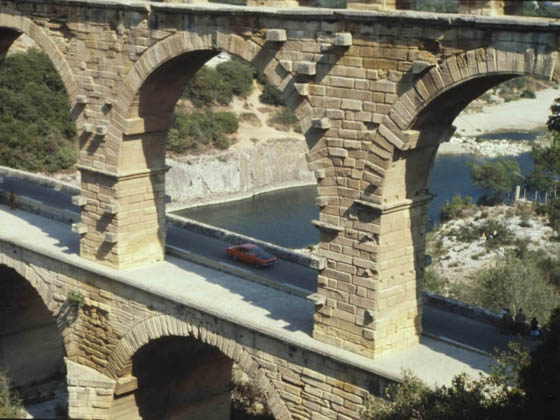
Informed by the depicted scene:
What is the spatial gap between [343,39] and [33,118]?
117 ft

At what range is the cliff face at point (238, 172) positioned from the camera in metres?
46.8

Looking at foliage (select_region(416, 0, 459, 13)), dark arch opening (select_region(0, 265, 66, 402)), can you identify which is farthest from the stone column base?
foliage (select_region(416, 0, 459, 13))

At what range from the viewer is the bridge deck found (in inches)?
517

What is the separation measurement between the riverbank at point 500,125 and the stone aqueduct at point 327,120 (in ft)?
140

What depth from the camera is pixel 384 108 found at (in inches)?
502

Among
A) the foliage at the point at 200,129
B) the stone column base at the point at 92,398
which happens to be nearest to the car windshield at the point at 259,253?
the stone column base at the point at 92,398

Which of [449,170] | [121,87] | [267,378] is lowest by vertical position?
[449,170]

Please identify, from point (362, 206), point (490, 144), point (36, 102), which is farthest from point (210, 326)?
point (490, 144)

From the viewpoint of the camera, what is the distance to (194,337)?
50.6 ft

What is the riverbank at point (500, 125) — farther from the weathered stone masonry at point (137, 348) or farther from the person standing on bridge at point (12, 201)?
the weathered stone masonry at point (137, 348)

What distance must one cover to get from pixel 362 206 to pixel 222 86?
43610mm

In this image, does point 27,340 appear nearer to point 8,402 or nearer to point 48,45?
point 8,402

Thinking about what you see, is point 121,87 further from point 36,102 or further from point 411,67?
point 36,102

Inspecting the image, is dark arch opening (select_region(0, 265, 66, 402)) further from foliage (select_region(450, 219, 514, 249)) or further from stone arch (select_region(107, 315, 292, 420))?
foliage (select_region(450, 219, 514, 249))
